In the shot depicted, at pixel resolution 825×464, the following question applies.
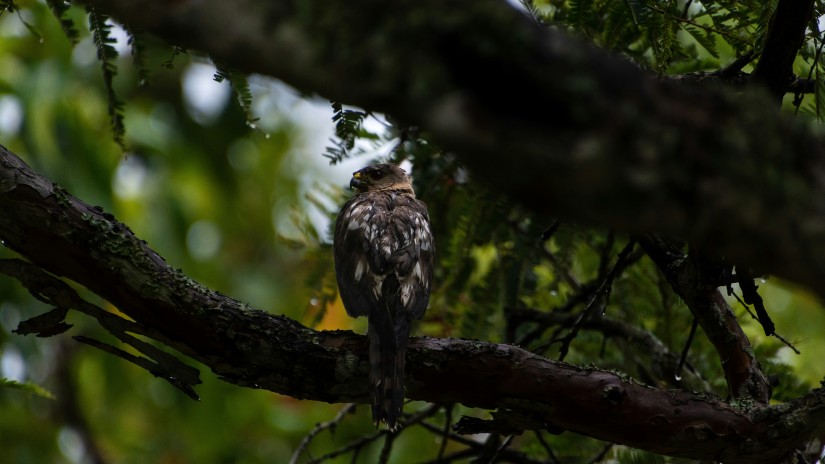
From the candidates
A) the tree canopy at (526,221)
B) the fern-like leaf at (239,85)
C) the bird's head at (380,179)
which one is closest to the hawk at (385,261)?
the tree canopy at (526,221)

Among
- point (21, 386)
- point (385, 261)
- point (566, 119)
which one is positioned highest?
point (385, 261)

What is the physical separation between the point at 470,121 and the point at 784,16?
131 cm

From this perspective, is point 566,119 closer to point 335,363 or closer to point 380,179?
point 335,363

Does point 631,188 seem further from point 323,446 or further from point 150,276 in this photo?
point 323,446

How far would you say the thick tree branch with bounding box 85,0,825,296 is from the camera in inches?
50.1

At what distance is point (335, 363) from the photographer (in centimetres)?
291

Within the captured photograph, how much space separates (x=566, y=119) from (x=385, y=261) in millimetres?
2876

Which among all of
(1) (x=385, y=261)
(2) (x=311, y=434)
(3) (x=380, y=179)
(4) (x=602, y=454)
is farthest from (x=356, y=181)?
(4) (x=602, y=454)

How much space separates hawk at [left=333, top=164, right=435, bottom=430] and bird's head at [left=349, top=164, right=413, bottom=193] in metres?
0.52

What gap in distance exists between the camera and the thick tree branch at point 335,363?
2609 mm

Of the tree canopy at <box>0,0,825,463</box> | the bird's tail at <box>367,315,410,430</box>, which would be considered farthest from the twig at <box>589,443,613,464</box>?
the bird's tail at <box>367,315,410,430</box>

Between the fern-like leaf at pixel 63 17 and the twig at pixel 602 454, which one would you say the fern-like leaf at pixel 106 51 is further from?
the twig at pixel 602 454

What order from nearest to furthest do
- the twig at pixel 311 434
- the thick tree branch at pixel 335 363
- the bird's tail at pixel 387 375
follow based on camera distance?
the thick tree branch at pixel 335 363 → the bird's tail at pixel 387 375 → the twig at pixel 311 434

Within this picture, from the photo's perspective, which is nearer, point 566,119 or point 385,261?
point 566,119
